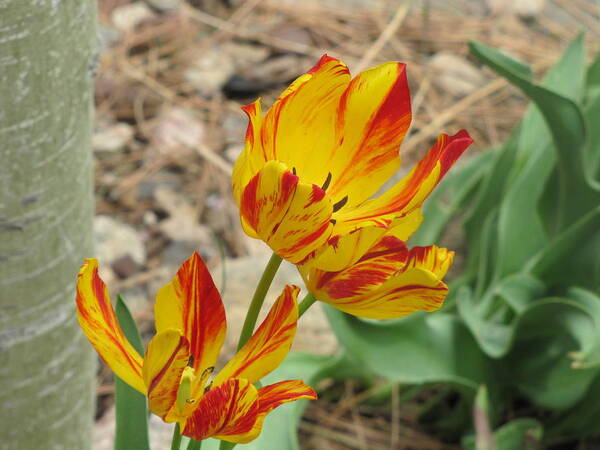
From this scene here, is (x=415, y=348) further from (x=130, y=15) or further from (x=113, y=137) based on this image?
(x=130, y=15)

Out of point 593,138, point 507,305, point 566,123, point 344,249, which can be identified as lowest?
point 507,305

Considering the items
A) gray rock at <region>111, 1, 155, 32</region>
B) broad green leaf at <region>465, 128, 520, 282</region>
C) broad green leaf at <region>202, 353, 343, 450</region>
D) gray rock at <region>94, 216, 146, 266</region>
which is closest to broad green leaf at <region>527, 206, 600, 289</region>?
broad green leaf at <region>465, 128, 520, 282</region>

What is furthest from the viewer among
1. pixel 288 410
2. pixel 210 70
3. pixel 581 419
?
pixel 210 70

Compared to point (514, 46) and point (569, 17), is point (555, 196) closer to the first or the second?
point (514, 46)

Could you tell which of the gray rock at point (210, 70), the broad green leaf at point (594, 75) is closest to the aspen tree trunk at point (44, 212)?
the broad green leaf at point (594, 75)

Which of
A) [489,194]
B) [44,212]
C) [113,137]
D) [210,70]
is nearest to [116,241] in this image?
[113,137]

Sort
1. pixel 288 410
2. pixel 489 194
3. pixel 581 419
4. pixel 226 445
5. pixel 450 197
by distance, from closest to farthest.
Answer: pixel 226 445, pixel 288 410, pixel 581 419, pixel 489 194, pixel 450 197

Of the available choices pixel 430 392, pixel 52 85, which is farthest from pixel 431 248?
pixel 430 392

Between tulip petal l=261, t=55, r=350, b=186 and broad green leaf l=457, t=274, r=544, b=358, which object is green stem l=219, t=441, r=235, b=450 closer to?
tulip petal l=261, t=55, r=350, b=186
